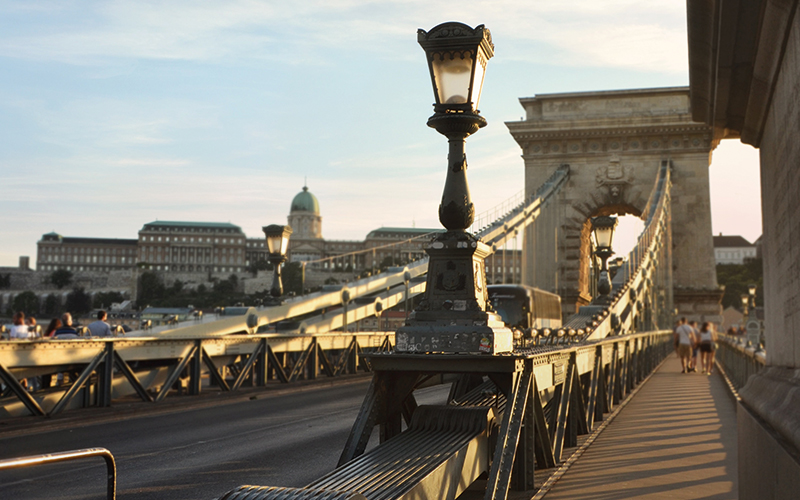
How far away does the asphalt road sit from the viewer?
6480mm

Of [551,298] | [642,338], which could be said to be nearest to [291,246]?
[551,298]

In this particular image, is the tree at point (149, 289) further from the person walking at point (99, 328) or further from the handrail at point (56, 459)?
the handrail at point (56, 459)

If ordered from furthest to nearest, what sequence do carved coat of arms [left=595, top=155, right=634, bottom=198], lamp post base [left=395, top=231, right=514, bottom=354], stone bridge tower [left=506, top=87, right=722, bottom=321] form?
carved coat of arms [left=595, top=155, right=634, bottom=198]
stone bridge tower [left=506, top=87, right=722, bottom=321]
lamp post base [left=395, top=231, right=514, bottom=354]

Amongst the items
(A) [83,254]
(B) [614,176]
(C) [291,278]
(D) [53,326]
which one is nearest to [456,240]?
(D) [53,326]

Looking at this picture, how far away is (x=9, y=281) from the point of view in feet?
518

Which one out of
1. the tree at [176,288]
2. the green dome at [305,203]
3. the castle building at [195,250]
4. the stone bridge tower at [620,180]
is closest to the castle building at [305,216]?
the green dome at [305,203]

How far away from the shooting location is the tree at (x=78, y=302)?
147312 millimetres

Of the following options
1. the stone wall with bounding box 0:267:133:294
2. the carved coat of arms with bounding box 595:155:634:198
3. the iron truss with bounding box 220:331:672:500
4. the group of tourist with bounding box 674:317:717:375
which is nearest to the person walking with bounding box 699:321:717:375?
the group of tourist with bounding box 674:317:717:375

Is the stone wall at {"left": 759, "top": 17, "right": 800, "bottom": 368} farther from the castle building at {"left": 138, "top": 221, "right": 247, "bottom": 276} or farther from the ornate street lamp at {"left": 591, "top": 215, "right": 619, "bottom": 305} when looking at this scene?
the castle building at {"left": 138, "top": 221, "right": 247, "bottom": 276}

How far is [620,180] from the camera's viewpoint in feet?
137

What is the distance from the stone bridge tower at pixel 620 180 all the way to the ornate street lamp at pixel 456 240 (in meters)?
34.8

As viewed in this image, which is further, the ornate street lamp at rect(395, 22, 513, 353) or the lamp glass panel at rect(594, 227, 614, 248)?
the lamp glass panel at rect(594, 227, 614, 248)

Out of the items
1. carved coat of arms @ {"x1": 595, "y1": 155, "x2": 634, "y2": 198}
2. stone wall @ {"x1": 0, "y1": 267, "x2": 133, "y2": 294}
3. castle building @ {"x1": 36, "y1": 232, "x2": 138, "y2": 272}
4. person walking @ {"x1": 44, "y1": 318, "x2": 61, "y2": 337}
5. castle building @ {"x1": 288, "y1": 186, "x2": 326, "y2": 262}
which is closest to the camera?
person walking @ {"x1": 44, "y1": 318, "x2": 61, "y2": 337}

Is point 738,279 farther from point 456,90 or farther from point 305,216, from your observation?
point 456,90
